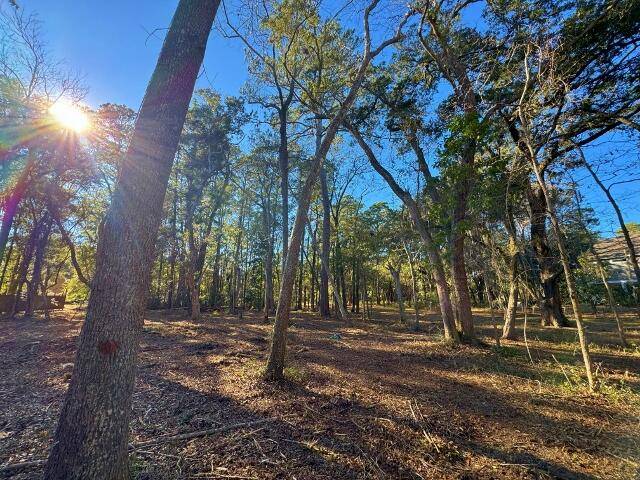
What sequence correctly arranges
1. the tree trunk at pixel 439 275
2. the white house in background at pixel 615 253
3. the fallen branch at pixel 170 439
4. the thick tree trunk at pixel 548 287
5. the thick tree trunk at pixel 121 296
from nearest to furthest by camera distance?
the thick tree trunk at pixel 121 296, the fallen branch at pixel 170 439, the white house in background at pixel 615 253, the tree trunk at pixel 439 275, the thick tree trunk at pixel 548 287

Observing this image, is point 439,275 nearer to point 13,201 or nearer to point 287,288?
point 287,288

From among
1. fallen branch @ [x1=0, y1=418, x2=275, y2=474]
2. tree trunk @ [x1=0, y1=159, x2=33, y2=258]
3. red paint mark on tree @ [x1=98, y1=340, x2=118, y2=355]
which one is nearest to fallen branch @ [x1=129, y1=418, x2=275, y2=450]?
fallen branch @ [x1=0, y1=418, x2=275, y2=474]

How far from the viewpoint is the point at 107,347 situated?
2.03m

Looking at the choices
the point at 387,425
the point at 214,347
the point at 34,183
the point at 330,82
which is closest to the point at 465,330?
the point at 387,425

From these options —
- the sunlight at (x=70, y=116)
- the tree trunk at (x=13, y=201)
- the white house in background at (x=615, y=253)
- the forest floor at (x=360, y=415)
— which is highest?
the sunlight at (x=70, y=116)

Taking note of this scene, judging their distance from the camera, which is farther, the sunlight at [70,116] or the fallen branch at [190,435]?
the sunlight at [70,116]

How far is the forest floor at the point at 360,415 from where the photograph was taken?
2.59 meters

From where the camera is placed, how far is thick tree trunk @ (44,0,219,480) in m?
1.96

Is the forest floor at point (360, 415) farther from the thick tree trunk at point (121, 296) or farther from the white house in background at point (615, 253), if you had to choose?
the white house in background at point (615, 253)

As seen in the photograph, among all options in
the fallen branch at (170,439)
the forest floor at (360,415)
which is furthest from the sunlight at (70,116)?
the fallen branch at (170,439)

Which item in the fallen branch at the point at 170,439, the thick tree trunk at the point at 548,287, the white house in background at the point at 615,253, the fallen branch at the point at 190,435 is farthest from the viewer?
the thick tree trunk at the point at 548,287

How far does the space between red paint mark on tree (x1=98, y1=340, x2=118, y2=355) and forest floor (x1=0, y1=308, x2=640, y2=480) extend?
1.13 metres

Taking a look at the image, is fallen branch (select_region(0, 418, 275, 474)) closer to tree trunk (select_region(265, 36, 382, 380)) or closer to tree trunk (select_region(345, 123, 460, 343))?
tree trunk (select_region(265, 36, 382, 380))

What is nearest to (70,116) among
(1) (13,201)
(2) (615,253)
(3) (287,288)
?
(1) (13,201)
